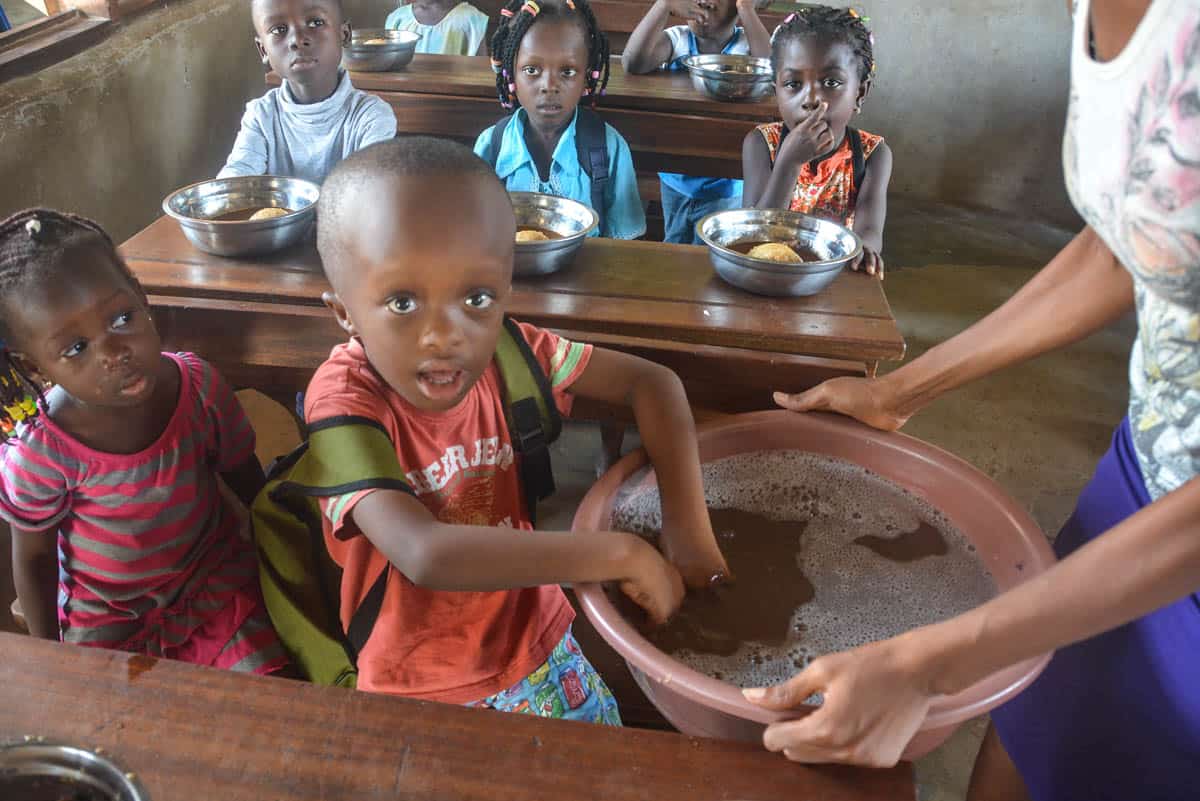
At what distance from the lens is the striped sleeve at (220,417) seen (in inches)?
52.3

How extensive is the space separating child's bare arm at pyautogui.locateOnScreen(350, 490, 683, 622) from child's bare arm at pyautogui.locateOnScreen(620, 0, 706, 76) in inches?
111

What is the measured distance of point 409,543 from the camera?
95cm

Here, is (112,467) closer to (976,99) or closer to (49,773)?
(49,773)

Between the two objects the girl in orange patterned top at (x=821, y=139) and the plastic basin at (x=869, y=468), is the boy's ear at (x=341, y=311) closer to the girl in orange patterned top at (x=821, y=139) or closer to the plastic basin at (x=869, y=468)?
the plastic basin at (x=869, y=468)

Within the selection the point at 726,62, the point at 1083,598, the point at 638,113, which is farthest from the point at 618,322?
the point at 726,62

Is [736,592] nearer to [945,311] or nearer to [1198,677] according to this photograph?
[1198,677]

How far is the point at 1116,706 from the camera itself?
3.41ft

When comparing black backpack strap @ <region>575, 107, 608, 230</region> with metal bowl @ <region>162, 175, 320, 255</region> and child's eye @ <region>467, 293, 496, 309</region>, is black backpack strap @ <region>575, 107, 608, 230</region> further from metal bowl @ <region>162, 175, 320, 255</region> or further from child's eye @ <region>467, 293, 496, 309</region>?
child's eye @ <region>467, 293, 496, 309</region>

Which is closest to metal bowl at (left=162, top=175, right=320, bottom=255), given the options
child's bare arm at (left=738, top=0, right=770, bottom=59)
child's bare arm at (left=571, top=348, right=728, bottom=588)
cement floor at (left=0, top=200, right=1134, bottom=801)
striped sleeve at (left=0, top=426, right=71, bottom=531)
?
striped sleeve at (left=0, top=426, right=71, bottom=531)

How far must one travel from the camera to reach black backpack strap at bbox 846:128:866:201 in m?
2.57

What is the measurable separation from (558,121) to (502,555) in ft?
6.44

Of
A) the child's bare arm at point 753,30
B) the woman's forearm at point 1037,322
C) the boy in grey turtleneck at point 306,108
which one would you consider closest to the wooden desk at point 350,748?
the woman's forearm at point 1037,322

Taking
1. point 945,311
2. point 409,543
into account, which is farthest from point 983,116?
point 409,543

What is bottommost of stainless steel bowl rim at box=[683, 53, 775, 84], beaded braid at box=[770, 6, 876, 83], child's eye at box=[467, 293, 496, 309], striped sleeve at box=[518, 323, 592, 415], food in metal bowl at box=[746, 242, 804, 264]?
food in metal bowl at box=[746, 242, 804, 264]
